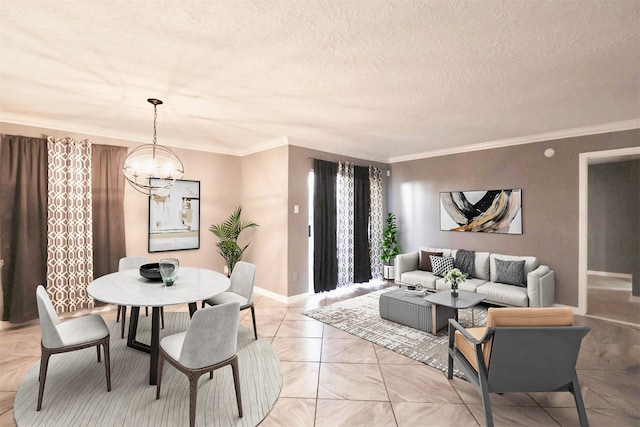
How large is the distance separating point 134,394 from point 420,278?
4.13 metres

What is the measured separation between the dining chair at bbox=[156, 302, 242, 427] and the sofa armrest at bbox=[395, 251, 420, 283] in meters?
3.84

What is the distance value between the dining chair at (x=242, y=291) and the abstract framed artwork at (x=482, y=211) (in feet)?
12.6

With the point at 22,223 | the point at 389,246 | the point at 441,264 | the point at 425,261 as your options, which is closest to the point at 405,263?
the point at 425,261

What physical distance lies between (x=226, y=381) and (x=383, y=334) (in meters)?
1.86

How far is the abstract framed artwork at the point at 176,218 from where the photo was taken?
Result: 495cm

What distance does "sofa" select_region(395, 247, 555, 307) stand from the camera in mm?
4090

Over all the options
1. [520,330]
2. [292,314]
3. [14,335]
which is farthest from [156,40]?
[14,335]

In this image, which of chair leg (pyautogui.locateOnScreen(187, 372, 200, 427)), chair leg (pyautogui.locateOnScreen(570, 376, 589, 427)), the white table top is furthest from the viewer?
the white table top

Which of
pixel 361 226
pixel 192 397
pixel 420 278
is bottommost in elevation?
pixel 192 397

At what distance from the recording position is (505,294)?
13.9 ft

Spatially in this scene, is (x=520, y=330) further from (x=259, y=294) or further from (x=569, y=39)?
(x=259, y=294)

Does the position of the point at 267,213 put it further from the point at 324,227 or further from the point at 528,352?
the point at 528,352

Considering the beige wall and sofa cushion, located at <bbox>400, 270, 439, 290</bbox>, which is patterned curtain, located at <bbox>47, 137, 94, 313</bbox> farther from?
sofa cushion, located at <bbox>400, 270, 439, 290</bbox>

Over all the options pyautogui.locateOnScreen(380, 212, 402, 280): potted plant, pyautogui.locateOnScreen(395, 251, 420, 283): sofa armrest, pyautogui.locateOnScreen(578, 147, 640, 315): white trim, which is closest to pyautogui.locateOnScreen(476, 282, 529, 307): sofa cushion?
pyautogui.locateOnScreen(578, 147, 640, 315): white trim
